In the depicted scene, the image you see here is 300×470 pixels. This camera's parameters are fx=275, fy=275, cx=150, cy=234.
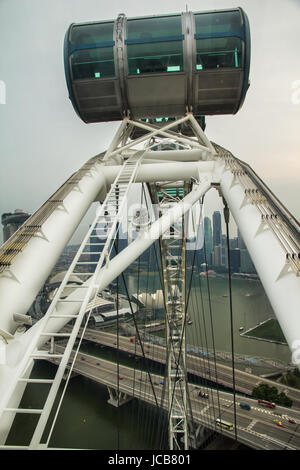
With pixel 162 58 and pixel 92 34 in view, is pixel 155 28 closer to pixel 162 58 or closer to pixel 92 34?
pixel 162 58

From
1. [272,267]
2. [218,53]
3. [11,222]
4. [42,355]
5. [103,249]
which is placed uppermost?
[218,53]

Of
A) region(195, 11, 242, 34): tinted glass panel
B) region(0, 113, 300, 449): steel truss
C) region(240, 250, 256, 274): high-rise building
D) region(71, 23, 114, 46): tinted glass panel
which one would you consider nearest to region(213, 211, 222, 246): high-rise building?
region(240, 250, 256, 274): high-rise building

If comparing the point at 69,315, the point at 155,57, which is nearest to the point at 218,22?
the point at 155,57

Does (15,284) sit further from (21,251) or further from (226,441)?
(226,441)

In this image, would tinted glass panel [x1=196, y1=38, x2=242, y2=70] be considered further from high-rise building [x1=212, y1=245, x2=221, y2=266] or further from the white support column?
high-rise building [x1=212, y1=245, x2=221, y2=266]

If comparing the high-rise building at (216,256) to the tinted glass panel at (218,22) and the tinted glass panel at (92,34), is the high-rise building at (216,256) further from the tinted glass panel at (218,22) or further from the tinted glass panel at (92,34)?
the tinted glass panel at (92,34)
